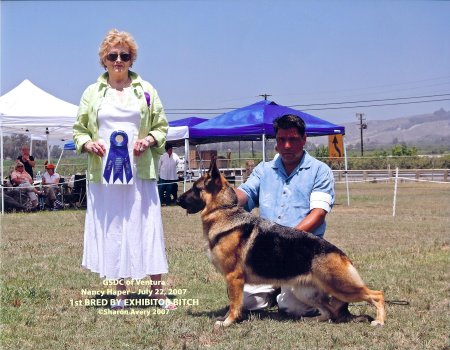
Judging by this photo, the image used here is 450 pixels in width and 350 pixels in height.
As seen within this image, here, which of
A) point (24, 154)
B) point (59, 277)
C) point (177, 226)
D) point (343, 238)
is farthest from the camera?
point (24, 154)

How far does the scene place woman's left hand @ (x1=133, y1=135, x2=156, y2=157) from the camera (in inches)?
209

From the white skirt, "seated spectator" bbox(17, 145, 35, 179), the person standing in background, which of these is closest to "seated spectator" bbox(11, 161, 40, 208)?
"seated spectator" bbox(17, 145, 35, 179)

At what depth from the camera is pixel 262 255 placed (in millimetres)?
4934

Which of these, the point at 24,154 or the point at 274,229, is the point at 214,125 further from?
the point at 274,229

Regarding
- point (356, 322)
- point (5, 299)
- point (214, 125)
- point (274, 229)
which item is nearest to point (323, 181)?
point (274, 229)

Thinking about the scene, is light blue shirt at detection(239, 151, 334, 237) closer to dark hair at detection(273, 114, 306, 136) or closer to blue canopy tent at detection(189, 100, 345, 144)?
dark hair at detection(273, 114, 306, 136)

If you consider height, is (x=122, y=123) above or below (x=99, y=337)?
above

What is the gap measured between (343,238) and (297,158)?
5.65m

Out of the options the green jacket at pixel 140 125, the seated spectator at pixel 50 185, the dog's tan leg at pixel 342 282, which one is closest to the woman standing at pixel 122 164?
the green jacket at pixel 140 125

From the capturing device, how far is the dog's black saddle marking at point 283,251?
488cm

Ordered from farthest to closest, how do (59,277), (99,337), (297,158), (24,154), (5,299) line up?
(24,154), (59,277), (5,299), (297,158), (99,337)

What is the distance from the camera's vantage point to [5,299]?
5.76 meters

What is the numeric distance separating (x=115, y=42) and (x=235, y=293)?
88.1 inches

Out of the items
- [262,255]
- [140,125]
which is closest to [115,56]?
[140,125]
